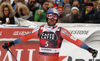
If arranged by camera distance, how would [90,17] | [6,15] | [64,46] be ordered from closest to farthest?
[64,46] < [6,15] < [90,17]

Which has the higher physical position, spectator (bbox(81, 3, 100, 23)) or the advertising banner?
spectator (bbox(81, 3, 100, 23))

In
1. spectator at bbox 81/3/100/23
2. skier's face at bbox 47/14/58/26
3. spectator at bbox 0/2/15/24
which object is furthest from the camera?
spectator at bbox 81/3/100/23

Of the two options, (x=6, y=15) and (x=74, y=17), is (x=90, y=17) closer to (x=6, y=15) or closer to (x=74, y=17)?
(x=74, y=17)

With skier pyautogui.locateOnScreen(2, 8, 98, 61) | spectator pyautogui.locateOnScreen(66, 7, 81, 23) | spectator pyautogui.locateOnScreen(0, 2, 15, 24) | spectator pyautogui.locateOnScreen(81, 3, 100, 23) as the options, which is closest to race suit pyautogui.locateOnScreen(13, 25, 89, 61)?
skier pyautogui.locateOnScreen(2, 8, 98, 61)

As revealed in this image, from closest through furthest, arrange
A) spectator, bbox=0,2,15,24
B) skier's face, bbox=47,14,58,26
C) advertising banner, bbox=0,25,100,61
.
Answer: skier's face, bbox=47,14,58,26
advertising banner, bbox=0,25,100,61
spectator, bbox=0,2,15,24

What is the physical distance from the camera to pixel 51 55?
4.30 m

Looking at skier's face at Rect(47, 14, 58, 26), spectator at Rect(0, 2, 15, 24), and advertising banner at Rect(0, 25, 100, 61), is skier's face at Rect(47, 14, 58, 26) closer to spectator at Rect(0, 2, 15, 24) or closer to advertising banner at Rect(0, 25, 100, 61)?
advertising banner at Rect(0, 25, 100, 61)

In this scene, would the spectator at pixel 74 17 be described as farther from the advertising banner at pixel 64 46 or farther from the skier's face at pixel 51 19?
the skier's face at pixel 51 19

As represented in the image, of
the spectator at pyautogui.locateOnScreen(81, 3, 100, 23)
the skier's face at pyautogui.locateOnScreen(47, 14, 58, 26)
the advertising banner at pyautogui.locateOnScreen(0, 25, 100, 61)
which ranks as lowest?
the advertising banner at pyautogui.locateOnScreen(0, 25, 100, 61)

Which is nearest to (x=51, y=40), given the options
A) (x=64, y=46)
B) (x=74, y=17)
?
(x=64, y=46)

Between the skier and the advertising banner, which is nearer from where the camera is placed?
the skier

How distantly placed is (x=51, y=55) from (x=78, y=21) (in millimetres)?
2186

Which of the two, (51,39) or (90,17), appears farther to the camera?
(90,17)

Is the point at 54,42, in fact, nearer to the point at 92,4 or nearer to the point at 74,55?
the point at 74,55
